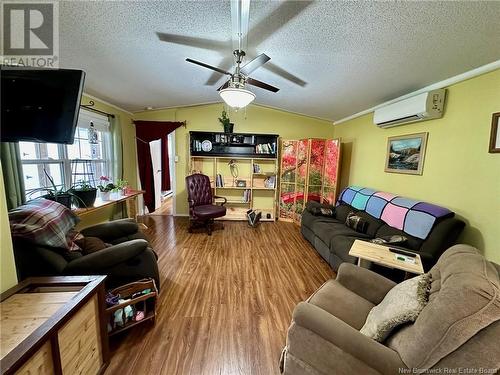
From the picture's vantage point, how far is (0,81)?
44.0 inches

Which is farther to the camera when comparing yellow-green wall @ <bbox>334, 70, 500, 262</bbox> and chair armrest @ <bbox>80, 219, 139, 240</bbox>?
chair armrest @ <bbox>80, 219, 139, 240</bbox>

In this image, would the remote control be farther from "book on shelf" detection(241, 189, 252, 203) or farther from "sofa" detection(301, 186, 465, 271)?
"book on shelf" detection(241, 189, 252, 203)

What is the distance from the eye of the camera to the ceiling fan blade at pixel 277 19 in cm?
144

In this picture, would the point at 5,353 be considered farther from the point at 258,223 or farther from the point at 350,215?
the point at 258,223

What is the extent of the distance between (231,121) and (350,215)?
3054 millimetres

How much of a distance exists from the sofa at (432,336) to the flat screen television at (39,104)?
1809mm

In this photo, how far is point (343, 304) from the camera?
1.40 metres

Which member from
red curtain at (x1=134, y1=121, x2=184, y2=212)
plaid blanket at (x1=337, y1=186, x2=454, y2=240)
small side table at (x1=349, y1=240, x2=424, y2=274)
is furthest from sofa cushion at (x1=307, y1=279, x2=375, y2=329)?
red curtain at (x1=134, y1=121, x2=184, y2=212)

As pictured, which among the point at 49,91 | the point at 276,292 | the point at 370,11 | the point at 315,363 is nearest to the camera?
the point at 315,363

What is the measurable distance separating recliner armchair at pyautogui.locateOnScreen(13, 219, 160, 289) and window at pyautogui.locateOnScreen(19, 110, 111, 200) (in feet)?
3.75

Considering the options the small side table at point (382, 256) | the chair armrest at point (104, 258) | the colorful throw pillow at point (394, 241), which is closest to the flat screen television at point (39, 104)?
the chair armrest at point (104, 258)

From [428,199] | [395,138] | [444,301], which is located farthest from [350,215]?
[444,301]

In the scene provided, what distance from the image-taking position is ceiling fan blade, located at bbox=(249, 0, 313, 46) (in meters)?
1.44

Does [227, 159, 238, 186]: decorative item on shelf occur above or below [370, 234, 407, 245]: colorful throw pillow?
above
